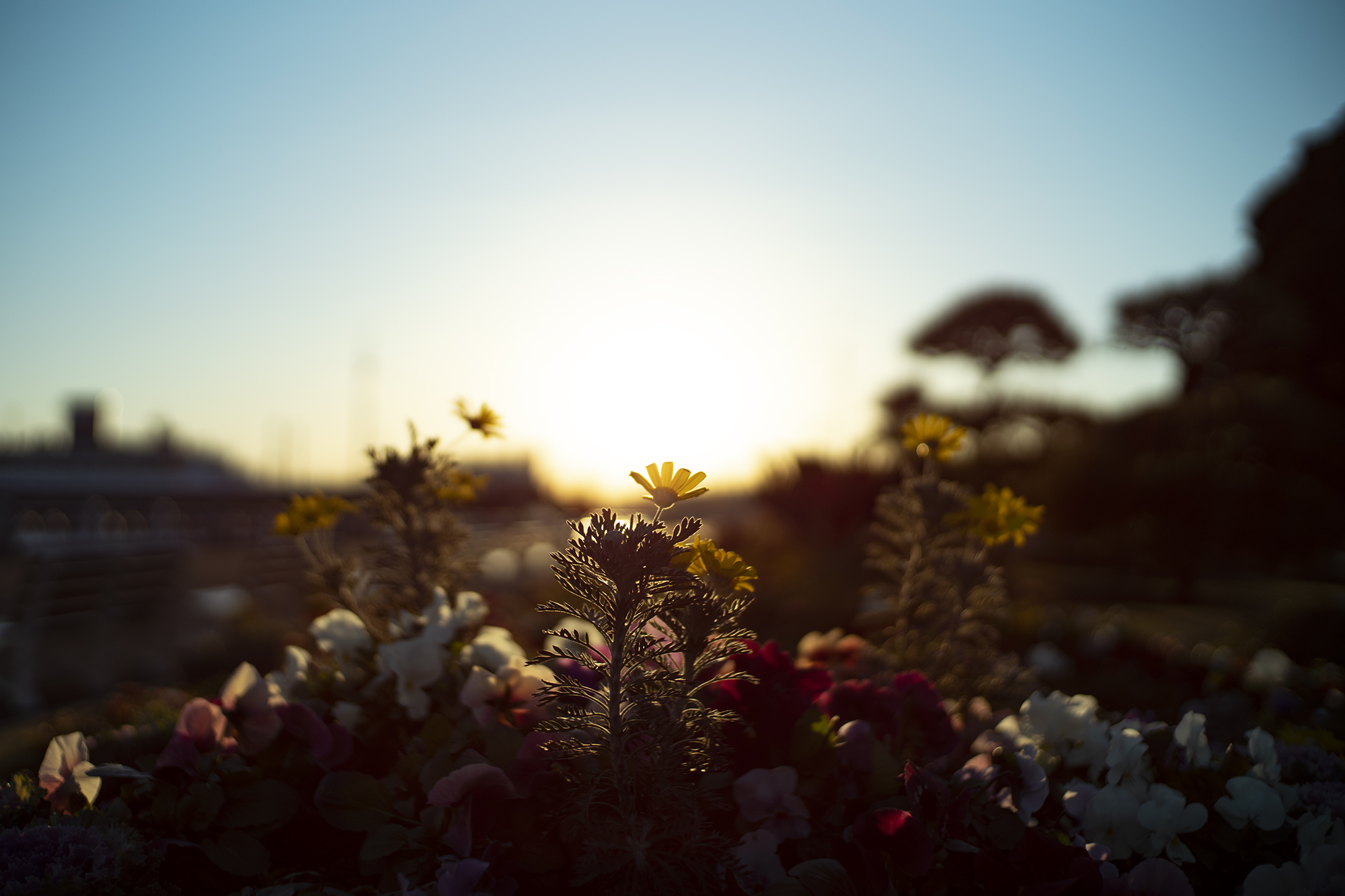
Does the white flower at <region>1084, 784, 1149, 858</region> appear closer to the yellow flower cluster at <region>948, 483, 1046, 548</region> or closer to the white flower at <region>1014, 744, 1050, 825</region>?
the white flower at <region>1014, 744, 1050, 825</region>

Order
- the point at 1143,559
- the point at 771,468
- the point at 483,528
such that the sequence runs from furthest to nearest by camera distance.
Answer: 1. the point at 483,528
2. the point at 1143,559
3. the point at 771,468

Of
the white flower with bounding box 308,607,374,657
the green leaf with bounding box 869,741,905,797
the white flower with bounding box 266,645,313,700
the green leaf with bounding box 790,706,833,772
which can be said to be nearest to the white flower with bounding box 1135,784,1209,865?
the green leaf with bounding box 869,741,905,797

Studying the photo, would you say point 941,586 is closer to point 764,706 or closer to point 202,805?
point 764,706

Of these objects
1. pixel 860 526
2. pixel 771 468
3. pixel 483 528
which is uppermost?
pixel 771 468

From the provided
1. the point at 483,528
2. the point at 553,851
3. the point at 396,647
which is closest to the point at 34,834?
the point at 396,647

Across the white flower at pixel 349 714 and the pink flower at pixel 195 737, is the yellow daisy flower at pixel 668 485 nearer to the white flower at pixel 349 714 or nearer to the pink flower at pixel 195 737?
the white flower at pixel 349 714

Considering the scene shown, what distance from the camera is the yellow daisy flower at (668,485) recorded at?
1.27m

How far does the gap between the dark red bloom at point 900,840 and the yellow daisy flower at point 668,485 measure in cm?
67

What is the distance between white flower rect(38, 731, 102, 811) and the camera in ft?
5.14

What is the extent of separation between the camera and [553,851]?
141cm

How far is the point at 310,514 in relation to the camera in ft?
7.34

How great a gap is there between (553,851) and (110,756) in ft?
4.38

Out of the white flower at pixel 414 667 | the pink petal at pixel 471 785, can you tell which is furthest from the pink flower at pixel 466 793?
the white flower at pixel 414 667

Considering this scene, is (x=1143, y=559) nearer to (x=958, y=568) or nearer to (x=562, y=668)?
(x=958, y=568)
